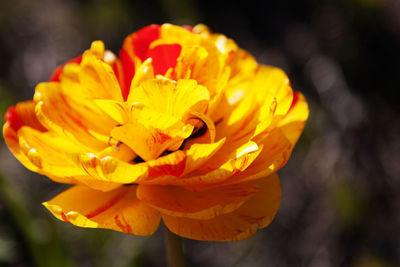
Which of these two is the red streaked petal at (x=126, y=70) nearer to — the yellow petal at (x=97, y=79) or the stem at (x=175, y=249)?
the yellow petal at (x=97, y=79)

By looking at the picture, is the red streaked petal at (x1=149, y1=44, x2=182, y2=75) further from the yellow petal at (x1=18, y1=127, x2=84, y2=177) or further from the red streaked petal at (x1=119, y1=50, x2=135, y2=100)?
the yellow petal at (x1=18, y1=127, x2=84, y2=177)

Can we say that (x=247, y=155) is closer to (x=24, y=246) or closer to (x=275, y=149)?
(x=275, y=149)

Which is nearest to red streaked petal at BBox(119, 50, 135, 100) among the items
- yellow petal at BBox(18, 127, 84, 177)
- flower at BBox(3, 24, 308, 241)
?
flower at BBox(3, 24, 308, 241)

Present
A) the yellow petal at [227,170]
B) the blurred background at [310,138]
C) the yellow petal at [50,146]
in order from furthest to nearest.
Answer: the blurred background at [310,138]
the yellow petal at [50,146]
the yellow petal at [227,170]

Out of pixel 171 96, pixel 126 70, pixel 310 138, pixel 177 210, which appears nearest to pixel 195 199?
pixel 177 210

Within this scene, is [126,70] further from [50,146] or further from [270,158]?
[270,158]

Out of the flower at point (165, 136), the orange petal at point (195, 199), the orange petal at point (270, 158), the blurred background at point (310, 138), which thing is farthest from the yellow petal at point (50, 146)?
the blurred background at point (310, 138)
